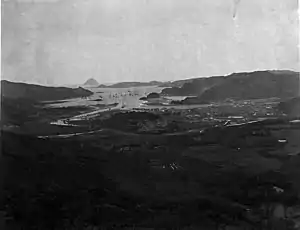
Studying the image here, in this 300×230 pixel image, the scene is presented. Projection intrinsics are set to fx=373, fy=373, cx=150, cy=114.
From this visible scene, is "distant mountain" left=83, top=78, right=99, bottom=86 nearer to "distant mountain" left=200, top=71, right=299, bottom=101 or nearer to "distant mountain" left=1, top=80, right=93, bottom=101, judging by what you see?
"distant mountain" left=1, top=80, right=93, bottom=101

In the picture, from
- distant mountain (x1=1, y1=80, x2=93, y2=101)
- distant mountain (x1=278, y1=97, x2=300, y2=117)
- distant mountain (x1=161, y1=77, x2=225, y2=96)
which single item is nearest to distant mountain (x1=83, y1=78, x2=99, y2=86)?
distant mountain (x1=1, y1=80, x2=93, y2=101)

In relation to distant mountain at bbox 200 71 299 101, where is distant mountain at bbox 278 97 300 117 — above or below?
below

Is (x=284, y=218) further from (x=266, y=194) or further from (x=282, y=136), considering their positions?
(x=282, y=136)

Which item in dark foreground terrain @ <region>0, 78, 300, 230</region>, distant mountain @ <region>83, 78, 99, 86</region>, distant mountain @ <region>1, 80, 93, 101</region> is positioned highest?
distant mountain @ <region>83, 78, 99, 86</region>

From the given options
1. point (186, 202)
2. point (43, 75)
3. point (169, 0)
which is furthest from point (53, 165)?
point (169, 0)

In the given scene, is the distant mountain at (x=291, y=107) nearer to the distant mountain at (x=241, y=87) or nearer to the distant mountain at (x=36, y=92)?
the distant mountain at (x=241, y=87)

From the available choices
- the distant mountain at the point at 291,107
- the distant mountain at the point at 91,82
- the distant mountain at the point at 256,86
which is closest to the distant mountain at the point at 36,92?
the distant mountain at the point at 91,82
